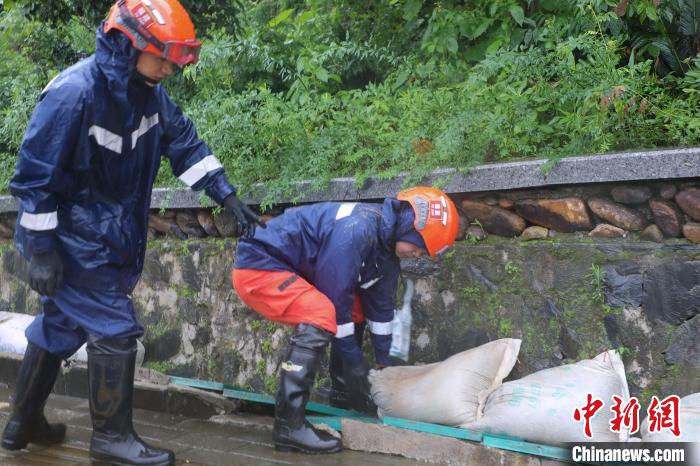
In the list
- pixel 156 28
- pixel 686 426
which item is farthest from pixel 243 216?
pixel 686 426

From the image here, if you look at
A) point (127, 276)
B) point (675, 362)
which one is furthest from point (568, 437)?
point (127, 276)

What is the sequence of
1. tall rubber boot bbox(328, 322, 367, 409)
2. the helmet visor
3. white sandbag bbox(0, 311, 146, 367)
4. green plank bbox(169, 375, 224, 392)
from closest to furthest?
the helmet visor < tall rubber boot bbox(328, 322, 367, 409) < green plank bbox(169, 375, 224, 392) < white sandbag bbox(0, 311, 146, 367)

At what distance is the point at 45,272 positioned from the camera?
135 inches

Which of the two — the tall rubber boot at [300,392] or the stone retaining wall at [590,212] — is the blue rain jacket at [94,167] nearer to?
the tall rubber boot at [300,392]

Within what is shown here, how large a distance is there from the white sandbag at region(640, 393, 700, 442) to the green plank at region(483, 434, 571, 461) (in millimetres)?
345

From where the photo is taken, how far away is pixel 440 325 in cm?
454

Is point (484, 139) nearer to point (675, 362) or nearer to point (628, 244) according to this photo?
point (628, 244)

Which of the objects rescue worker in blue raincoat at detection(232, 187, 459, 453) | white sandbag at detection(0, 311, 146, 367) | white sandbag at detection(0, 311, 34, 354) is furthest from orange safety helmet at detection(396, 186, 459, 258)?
white sandbag at detection(0, 311, 34, 354)

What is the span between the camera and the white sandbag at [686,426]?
3346mm

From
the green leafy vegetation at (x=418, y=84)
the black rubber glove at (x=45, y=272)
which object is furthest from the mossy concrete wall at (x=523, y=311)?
the black rubber glove at (x=45, y=272)

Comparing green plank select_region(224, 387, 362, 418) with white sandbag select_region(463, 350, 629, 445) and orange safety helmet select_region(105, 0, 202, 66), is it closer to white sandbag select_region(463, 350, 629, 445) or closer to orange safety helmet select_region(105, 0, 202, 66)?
white sandbag select_region(463, 350, 629, 445)

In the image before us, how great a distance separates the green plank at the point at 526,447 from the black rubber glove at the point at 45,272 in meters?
1.98

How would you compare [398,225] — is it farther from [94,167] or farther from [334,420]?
[94,167]

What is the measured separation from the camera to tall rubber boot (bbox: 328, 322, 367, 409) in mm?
4488
